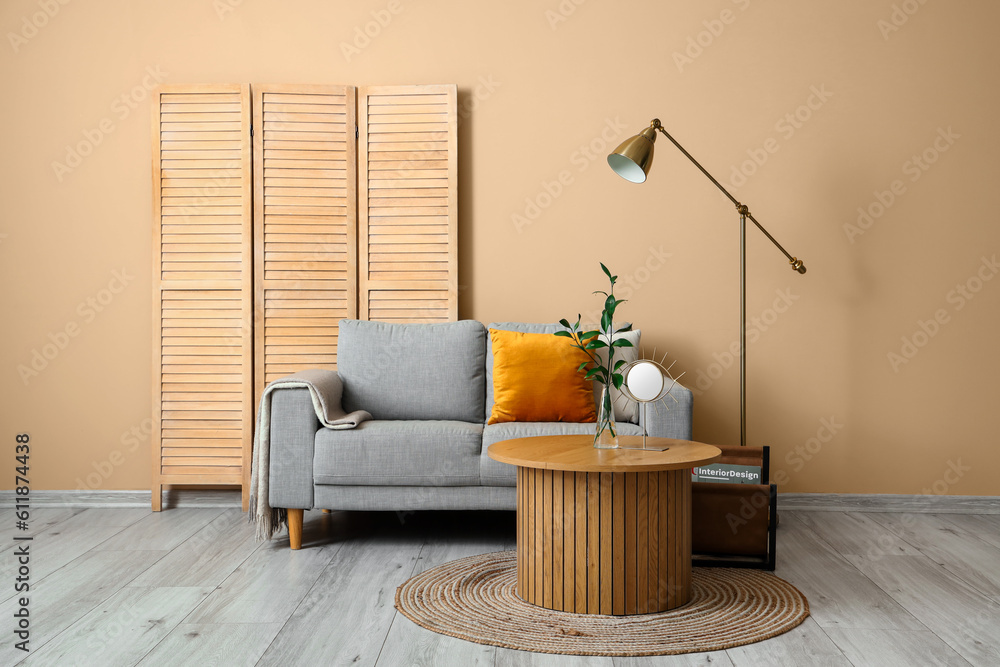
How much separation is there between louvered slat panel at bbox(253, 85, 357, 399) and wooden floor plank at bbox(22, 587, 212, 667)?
137 cm

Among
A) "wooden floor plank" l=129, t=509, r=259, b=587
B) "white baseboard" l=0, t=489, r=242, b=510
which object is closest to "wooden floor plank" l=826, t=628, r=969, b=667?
"wooden floor plank" l=129, t=509, r=259, b=587

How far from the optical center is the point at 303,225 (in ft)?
12.1

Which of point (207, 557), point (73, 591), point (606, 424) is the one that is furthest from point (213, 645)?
point (606, 424)

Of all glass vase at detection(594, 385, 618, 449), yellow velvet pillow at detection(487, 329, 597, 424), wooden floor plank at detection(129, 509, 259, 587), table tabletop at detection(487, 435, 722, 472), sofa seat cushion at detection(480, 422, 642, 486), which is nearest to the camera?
A: table tabletop at detection(487, 435, 722, 472)

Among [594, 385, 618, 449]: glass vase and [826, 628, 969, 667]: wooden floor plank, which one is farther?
[594, 385, 618, 449]: glass vase

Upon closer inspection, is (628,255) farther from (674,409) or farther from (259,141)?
(259,141)

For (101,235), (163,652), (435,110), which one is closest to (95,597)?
(163,652)

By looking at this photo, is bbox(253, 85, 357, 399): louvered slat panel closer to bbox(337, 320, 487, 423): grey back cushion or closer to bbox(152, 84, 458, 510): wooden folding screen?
bbox(152, 84, 458, 510): wooden folding screen

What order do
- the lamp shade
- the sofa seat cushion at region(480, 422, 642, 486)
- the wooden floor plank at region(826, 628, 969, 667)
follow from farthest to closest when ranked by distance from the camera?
the lamp shade → the sofa seat cushion at region(480, 422, 642, 486) → the wooden floor plank at region(826, 628, 969, 667)

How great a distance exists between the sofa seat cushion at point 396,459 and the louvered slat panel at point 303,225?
31.5 inches

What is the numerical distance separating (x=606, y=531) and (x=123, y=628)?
4.44 feet

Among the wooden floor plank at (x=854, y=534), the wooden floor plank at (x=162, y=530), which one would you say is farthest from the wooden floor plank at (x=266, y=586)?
the wooden floor plank at (x=854, y=534)

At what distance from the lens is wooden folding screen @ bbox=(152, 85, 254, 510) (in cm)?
363

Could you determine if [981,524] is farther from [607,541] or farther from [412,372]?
[412,372]
